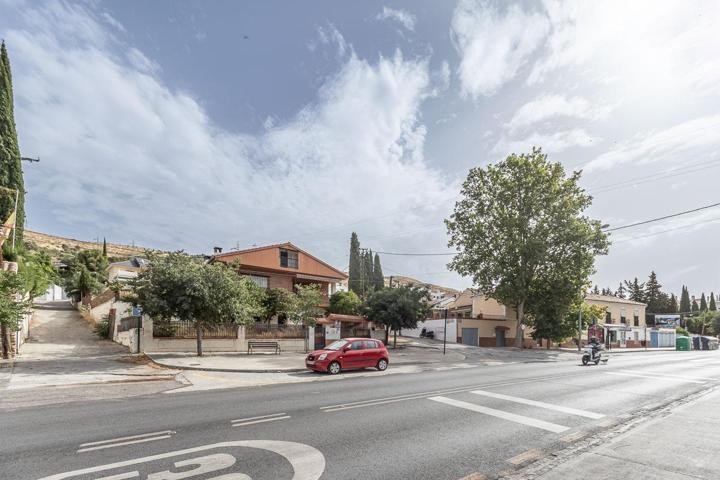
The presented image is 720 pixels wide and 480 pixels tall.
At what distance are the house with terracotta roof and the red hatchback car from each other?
16462 millimetres

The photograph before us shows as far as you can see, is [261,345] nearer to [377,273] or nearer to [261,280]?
[261,280]

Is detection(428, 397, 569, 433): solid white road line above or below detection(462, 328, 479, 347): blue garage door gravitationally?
above

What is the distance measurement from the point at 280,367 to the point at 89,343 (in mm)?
14766

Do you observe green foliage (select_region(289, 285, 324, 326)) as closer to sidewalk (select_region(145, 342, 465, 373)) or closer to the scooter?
sidewalk (select_region(145, 342, 465, 373))

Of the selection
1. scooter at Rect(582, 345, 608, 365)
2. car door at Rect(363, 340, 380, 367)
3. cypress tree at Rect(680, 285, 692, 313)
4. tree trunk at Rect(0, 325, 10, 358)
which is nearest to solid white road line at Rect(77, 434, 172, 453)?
car door at Rect(363, 340, 380, 367)

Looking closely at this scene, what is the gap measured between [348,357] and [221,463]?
1259cm

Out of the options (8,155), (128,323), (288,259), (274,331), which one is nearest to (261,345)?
(274,331)

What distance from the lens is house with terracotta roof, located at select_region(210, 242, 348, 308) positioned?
34531mm

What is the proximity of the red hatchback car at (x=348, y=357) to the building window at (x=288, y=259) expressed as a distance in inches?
762

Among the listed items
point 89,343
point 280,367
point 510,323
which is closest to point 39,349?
point 89,343

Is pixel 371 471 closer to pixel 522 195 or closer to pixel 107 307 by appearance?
pixel 107 307

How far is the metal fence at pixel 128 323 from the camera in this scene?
21.9 meters

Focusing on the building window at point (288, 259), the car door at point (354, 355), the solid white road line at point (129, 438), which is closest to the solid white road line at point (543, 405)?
the car door at point (354, 355)

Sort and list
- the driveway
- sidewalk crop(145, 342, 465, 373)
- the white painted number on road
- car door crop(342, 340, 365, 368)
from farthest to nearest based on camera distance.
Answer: car door crop(342, 340, 365, 368) → sidewalk crop(145, 342, 465, 373) → the driveway → the white painted number on road
